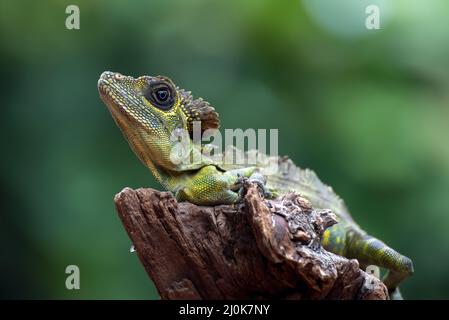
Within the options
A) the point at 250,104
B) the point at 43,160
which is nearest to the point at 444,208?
the point at 250,104

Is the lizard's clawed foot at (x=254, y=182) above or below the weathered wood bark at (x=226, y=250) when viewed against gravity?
above

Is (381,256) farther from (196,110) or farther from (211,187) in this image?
(196,110)

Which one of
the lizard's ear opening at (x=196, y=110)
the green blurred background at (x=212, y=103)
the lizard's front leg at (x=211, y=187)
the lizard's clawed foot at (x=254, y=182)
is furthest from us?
the green blurred background at (x=212, y=103)

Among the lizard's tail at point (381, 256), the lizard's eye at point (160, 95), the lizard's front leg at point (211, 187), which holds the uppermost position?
the lizard's eye at point (160, 95)
